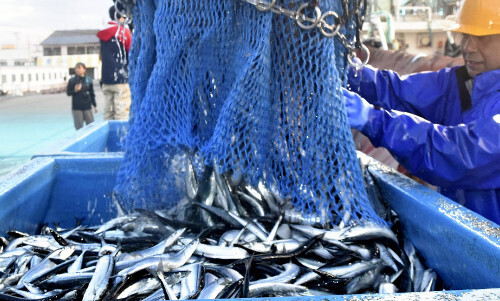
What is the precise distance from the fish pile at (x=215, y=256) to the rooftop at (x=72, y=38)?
3995cm

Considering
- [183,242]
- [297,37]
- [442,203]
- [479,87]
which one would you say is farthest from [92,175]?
[479,87]

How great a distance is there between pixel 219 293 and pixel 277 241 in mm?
567

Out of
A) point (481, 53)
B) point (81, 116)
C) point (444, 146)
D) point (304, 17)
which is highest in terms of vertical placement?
point (304, 17)

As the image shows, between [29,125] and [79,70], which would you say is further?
[29,125]

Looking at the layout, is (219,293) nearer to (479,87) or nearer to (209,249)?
(209,249)

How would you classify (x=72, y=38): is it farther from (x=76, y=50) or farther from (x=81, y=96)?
(x=81, y=96)

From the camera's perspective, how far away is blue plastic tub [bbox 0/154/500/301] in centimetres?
201

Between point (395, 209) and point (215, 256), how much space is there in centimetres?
115

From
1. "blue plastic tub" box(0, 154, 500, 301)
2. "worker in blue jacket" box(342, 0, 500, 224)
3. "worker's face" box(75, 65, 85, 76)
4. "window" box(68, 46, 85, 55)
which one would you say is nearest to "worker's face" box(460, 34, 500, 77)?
"worker in blue jacket" box(342, 0, 500, 224)

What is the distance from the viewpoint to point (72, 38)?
4453cm

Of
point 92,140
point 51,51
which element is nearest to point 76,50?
point 51,51

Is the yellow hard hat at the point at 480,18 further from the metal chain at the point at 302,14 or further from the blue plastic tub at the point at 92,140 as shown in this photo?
the blue plastic tub at the point at 92,140

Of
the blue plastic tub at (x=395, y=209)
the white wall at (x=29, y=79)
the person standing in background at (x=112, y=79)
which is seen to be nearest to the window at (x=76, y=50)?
the white wall at (x=29, y=79)

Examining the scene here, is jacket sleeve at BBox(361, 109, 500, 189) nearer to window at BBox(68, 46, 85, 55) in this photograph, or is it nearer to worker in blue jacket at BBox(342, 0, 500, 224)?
worker in blue jacket at BBox(342, 0, 500, 224)
